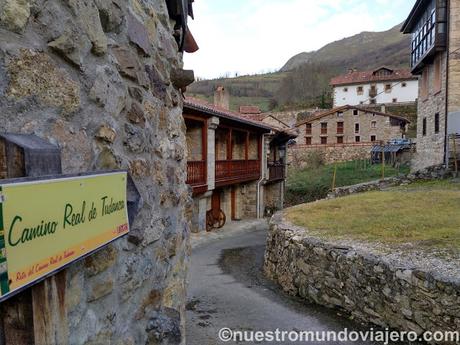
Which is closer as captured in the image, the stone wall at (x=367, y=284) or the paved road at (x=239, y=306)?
the stone wall at (x=367, y=284)

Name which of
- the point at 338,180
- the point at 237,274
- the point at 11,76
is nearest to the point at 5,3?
the point at 11,76

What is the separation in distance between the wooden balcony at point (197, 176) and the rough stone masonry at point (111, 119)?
9.46m

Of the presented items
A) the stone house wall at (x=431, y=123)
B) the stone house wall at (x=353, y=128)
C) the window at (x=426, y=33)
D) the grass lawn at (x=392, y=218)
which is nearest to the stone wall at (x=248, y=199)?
the grass lawn at (x=392, y=218)

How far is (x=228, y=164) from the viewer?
14.6m

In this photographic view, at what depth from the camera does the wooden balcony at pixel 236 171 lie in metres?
13.9

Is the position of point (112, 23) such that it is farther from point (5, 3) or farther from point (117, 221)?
point (117, 221)

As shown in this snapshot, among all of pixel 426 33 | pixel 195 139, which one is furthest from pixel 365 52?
pixel 195 139

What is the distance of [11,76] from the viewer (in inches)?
37.6

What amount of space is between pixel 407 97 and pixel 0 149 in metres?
51.0

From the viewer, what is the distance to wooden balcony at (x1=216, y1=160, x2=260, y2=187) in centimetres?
1388

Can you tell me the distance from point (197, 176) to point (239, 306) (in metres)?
6.21

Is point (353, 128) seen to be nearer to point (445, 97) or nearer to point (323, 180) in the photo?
point (323, 180)

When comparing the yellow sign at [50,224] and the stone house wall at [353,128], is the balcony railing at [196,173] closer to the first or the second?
the yellow sign at [50,224]

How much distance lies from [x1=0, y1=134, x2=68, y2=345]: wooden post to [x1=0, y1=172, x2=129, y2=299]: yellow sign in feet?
0.19
